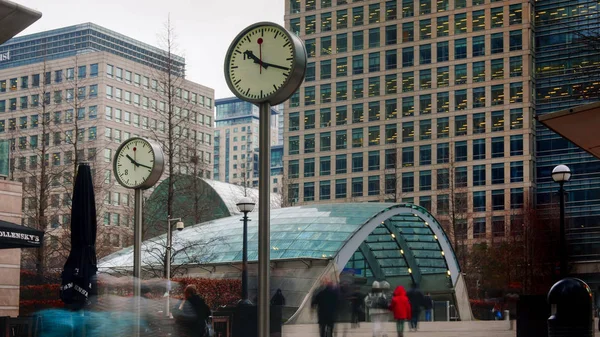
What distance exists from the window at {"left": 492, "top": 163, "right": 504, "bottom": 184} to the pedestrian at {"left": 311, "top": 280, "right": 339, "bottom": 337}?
82830 millimetres

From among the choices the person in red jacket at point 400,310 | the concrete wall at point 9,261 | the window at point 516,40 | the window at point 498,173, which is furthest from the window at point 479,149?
the concrete wall at point 9,261

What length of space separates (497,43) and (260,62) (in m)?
101

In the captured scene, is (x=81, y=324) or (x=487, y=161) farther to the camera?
(x=487, y=161)

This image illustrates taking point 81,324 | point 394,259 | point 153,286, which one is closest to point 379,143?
point 394,259

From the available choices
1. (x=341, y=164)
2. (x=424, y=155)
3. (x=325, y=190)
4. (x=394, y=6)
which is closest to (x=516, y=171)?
(x=424, y=155)

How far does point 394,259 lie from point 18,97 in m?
81.7

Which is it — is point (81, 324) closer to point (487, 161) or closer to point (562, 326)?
point (562, 326)

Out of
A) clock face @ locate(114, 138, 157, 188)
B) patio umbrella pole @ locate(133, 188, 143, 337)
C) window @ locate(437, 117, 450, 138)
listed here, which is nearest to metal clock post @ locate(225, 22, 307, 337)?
clock face @ locate(114, 138, 157, 188)

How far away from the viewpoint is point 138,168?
13523 millimetres

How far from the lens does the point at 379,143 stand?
360 ft

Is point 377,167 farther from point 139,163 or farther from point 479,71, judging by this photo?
point 139,163

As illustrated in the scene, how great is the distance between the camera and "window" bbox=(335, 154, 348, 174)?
111 metres

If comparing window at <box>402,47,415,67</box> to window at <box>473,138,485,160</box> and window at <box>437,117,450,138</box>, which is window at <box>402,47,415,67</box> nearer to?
window at <box>437,117,450,138</box>

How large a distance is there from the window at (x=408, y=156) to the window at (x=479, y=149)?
23.6 ft
